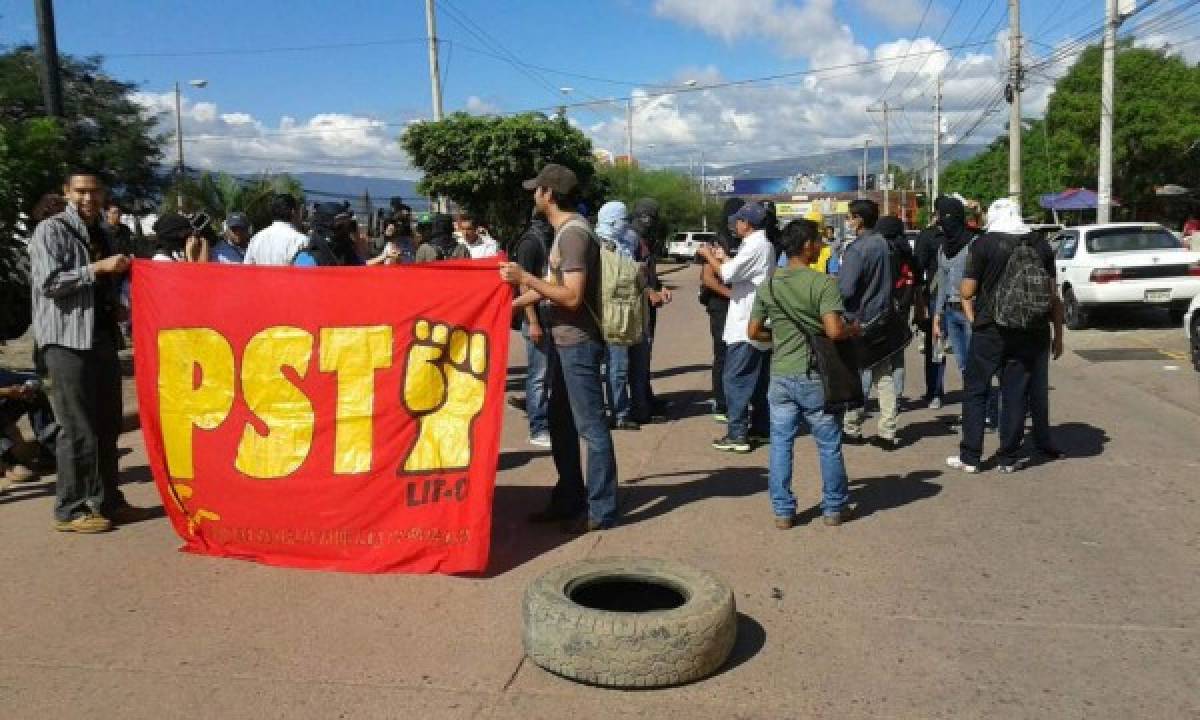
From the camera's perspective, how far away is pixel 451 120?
29047 millimetres

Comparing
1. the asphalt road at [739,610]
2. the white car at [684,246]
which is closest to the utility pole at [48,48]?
the asphalt road at [739,610]

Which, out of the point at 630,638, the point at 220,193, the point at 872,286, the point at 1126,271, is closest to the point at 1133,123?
the point at 1126,271

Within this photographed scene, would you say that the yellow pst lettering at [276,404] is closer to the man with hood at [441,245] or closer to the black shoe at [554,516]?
the black shoe at [554,516]

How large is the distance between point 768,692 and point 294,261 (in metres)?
4.81

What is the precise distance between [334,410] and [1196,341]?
9.99 meters

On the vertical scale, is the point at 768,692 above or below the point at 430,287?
below

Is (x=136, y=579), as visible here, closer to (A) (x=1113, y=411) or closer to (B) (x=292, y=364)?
(B) (x=292, y=364)

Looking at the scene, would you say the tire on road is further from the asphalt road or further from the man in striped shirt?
the man in striped shirt

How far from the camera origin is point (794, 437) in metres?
5.41

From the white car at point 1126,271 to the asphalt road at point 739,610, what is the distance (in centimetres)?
881

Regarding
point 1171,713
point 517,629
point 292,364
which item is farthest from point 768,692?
point 292,364

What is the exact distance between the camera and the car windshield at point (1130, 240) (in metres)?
15.2

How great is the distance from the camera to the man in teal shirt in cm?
536

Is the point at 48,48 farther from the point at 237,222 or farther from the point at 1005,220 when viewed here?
the point at 1005,220
